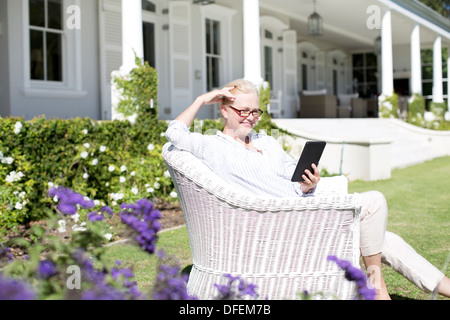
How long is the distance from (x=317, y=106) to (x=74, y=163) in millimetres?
10743

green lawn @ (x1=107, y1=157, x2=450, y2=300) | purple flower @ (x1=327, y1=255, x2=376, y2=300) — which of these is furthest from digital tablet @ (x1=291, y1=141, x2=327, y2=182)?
purple flower @ (x1=327, y1=255, x2=376, y2=300)

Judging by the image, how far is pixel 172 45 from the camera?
10.2 m

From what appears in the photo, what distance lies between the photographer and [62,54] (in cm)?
802

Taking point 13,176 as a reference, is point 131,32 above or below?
above

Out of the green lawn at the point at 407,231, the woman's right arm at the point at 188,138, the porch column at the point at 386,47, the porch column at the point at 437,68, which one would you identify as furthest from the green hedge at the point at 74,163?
the porch column at the point at 437,68

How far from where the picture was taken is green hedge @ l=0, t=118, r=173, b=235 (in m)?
4.73

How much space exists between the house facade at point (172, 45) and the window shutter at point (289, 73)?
3 centimetres

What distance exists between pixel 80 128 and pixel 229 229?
353 centimetres

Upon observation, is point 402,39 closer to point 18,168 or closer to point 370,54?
point 370,54

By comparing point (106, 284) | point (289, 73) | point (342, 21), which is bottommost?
point (106, 284)

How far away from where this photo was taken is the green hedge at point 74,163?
473 cm

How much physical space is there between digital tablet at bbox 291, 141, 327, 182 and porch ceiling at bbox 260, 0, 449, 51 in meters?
10.5

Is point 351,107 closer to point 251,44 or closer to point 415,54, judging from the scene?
point 415,54

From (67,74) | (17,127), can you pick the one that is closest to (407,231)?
(17,127)
